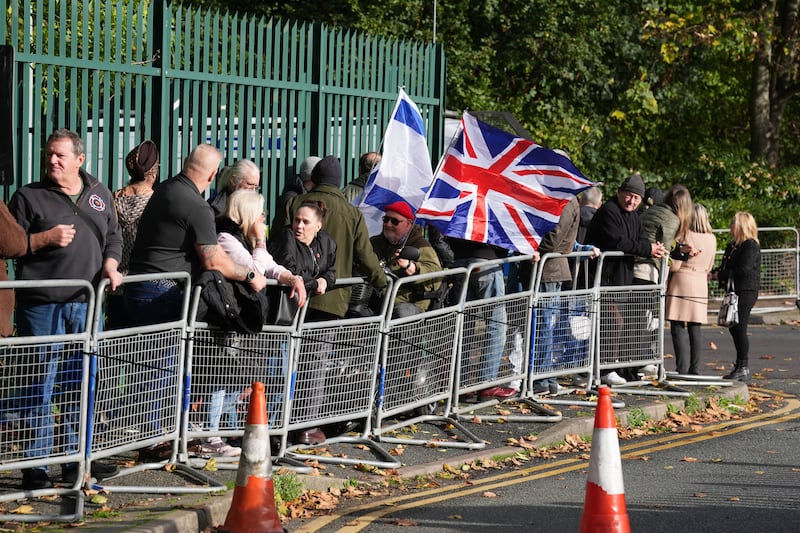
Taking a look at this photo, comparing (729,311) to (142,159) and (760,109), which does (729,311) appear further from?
(760,109)

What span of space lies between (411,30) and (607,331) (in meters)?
16.7

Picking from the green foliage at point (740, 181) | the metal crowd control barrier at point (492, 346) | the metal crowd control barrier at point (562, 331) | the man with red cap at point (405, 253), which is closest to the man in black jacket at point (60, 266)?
the man with red cap at point (405, 253)

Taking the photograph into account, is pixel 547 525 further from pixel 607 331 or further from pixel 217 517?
pixel 607 331

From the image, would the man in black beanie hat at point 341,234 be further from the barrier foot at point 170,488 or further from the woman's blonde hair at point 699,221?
the woman's blonde hair at point 699,221

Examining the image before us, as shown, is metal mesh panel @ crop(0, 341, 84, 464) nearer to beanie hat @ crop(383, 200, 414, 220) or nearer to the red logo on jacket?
the red logo on jacket

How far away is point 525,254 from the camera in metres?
11.1

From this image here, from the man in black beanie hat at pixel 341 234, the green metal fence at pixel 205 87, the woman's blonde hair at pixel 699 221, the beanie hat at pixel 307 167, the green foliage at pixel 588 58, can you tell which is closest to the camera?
the man in black beanie hat at pixel 341 234

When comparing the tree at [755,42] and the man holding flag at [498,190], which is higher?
the tree at [755,42]

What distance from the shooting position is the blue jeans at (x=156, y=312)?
7.55 metres

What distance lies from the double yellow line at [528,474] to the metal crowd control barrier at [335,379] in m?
0.62

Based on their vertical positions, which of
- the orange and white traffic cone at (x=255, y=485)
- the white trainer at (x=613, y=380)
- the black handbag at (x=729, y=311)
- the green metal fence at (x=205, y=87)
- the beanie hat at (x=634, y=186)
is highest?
the green metal fence at (x=205, y=87)

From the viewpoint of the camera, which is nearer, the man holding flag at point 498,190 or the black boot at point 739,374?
the man holding flag at point 498,190

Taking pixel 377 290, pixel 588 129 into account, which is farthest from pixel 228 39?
pixel 588 129

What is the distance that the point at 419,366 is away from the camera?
9500 mm
